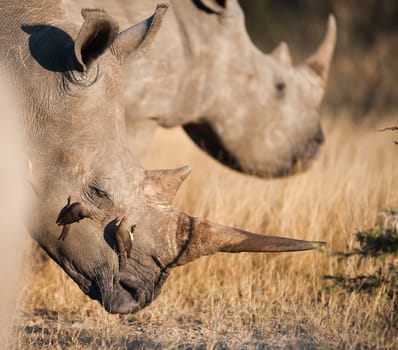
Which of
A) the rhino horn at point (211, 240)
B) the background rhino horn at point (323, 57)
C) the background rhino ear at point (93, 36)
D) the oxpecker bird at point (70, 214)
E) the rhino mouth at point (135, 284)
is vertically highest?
the background rhino ear at point (93, 36)

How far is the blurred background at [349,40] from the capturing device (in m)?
12.9

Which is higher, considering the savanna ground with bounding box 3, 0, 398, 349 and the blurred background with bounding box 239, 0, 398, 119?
the savanna ground with bounding box 3, 0, 398, 349

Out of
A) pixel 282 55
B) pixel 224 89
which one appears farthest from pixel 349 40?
pixel 224 89

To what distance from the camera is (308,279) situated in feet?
18.6

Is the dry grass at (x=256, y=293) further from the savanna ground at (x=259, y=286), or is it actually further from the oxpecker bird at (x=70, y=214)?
the oxpecker bird at (x=70, y=214)

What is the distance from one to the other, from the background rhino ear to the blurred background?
26.2 feet

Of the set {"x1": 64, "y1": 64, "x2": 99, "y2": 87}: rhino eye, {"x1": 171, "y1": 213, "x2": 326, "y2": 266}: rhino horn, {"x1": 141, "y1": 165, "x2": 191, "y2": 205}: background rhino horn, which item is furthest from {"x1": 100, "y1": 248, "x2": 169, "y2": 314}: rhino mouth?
{"x1": 64, "y1": 64, "x2": 99, "y2": 87}: rhino eye

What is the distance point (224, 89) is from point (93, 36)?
2416mm

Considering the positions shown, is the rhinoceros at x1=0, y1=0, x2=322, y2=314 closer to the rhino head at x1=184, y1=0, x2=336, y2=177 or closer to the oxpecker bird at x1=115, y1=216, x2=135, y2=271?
the oxpecker bird at x1=115, y1=216, x2=135, y2=271

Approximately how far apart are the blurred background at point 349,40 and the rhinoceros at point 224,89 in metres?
4.95

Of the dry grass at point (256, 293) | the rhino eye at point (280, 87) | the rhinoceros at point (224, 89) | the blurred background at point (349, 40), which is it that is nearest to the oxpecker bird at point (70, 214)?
the dry grass at point (256, 293)

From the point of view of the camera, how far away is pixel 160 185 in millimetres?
4445

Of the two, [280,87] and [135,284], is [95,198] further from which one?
[280,87]

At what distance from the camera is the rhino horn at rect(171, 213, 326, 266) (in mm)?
4254
